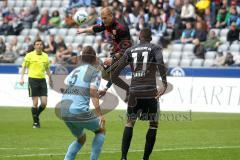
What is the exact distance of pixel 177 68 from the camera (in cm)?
2488

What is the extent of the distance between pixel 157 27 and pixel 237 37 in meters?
3.78

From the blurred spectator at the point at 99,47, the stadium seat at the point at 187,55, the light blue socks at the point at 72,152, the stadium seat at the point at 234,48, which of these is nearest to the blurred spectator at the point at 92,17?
the blurred spectator at the point at 99,47

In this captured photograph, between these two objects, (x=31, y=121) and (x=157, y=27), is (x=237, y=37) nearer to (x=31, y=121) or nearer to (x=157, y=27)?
(x=157, y=27)

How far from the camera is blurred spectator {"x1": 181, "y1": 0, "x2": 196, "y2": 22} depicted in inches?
1147

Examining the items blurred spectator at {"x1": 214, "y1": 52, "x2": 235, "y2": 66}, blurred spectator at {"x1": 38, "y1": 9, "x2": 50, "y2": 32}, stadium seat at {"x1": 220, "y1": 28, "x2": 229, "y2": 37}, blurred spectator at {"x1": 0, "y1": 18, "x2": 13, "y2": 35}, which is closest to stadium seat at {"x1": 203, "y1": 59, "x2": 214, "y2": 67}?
blurred spectator at {"x1": 214, "y1": 52, "x2": 235, "y2": 66}

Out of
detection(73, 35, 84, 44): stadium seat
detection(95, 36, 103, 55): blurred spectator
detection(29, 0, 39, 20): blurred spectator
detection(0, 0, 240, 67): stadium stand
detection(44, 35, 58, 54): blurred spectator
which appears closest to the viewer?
detection(0, 0, 240, 67): stadium stand

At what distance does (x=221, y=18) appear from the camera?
93.7ft

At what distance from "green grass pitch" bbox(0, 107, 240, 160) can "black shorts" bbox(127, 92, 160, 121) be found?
3.18 feet

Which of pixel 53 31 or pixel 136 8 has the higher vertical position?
pixel 136 8

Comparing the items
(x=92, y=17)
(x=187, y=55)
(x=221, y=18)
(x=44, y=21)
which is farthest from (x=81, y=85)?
(x=44, y=21)

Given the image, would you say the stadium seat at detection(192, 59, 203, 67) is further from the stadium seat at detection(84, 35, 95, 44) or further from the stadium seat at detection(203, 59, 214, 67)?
the stadium seat at detection(84, 35, 95, 44)

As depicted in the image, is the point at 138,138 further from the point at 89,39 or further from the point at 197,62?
the point at 89,39

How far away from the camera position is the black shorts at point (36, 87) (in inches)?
774

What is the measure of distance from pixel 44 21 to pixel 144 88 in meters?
20.6
